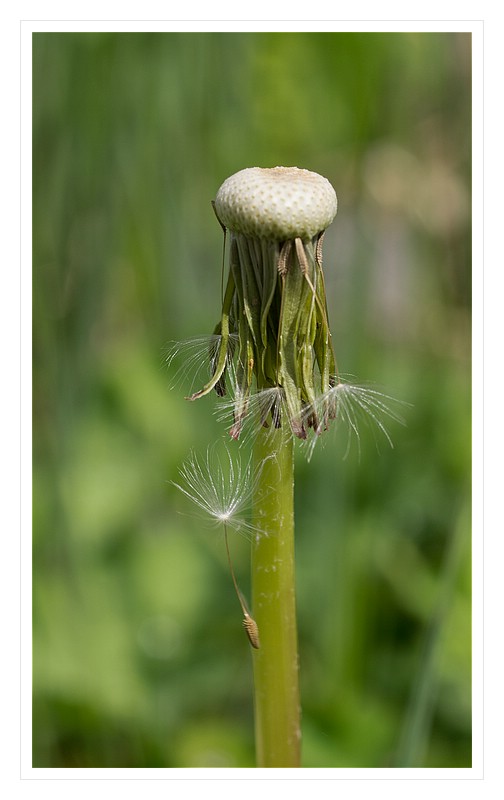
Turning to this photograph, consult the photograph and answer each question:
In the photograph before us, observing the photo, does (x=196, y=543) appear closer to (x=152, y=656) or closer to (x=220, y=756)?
(x=152, y=656)

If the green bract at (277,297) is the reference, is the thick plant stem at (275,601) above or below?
below

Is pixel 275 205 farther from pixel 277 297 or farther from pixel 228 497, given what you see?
pixel 228 497

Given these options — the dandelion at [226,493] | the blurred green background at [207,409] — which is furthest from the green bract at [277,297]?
the blurred green background at [207,409]

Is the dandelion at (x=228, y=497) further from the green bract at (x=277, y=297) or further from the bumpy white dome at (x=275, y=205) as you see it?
the bumpy white dome at (x=275, y=205)

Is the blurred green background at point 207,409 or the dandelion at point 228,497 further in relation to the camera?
the blurred green background at point 207,409

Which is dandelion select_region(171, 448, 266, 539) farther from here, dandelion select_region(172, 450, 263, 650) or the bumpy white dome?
the bumpy white dome

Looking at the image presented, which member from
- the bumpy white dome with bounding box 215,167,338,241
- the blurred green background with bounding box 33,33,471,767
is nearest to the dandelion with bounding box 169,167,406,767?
the bumpy white dome with bounding box 215,167,338,241
